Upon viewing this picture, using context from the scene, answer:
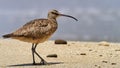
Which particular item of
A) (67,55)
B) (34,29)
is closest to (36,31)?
(34,29)

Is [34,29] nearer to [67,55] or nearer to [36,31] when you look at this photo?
[36,31]

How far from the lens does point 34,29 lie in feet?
49.0

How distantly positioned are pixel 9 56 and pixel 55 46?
3.60 meters

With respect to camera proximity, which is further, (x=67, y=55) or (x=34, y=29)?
(x=67, y=55)

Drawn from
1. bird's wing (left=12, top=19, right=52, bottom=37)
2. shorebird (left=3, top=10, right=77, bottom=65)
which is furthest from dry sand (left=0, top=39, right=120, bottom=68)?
bird's wing (left=12, top=19, right=52, bottom=37)

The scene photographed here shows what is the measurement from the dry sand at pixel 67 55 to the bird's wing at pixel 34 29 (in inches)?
34.1

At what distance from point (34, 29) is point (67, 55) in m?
2.91

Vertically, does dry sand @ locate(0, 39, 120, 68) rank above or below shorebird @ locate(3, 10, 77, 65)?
below

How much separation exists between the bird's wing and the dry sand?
865 millimetres

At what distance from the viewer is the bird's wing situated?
14789mm

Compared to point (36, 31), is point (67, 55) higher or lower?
lower

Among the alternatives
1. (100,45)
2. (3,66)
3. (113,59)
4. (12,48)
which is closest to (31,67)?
(3,66)

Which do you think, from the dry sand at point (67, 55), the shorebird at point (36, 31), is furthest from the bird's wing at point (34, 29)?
the dry sand at point (67, 55)

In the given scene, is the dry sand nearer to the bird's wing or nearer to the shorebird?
the shorebird
